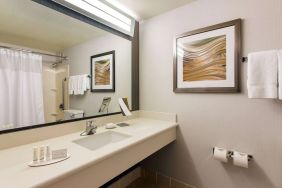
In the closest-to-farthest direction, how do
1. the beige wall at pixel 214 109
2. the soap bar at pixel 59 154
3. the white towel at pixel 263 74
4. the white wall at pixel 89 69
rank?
the soap bar at pixel 59 154
the white towel at pixel 263 74
the beige wall at pixel 214 109
the white wall at pixel 89 69

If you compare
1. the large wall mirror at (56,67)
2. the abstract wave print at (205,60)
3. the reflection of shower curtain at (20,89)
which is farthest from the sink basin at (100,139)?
the abstract wave print at (205,60)

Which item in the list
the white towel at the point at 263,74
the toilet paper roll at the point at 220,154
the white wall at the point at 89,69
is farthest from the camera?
the white wall at the point at 89,69

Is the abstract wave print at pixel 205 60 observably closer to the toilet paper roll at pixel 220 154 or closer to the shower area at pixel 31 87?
the toilet paper roll at pixel 220 154

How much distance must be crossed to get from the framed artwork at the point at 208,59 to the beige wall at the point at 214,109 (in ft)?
0.21

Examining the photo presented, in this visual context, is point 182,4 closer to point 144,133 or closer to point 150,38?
point 150,38

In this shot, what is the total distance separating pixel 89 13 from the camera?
4.95ft

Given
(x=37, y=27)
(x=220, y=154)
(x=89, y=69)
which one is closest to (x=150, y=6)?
(x=89, y=69)

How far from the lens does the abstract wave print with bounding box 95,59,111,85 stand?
71.6 inches

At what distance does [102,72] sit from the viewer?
1.87 metres

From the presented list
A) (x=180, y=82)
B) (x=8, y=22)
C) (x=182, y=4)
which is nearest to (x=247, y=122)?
(x=180, y=82)

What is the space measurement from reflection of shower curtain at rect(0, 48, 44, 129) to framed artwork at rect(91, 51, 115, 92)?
55 centimetres

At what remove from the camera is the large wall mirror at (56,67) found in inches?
46.2

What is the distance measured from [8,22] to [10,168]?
1010 millimetres

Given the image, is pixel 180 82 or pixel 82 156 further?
pixel 180 82
